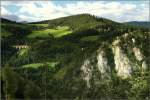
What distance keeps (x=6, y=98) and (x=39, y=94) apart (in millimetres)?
7708

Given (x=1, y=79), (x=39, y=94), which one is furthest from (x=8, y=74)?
(x=39, y=94)

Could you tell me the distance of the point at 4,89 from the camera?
3504 inches

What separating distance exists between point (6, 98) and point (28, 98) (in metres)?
4.55

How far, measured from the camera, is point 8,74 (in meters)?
91.4

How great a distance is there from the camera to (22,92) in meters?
89.2

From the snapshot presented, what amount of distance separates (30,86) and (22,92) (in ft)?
12.1

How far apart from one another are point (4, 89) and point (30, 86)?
6120mm

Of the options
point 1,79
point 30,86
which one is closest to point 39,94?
point 30,86

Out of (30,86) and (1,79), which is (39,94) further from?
(1,79)

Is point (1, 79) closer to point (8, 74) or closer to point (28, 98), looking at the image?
point (8, 74)

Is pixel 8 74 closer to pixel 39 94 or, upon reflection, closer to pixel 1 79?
pixel 1 79

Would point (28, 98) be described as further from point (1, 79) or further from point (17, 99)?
point (1, 79)

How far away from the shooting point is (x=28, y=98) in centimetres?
8825

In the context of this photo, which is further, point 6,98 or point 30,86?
point 30,86
